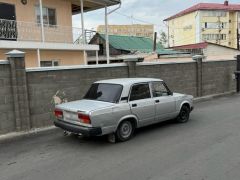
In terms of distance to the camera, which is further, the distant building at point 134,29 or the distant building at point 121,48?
the distant building at point 134,29

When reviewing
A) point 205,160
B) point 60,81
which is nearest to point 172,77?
point 60,81

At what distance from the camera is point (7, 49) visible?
538 inches

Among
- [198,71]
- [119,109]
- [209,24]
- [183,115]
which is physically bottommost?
[183,115]

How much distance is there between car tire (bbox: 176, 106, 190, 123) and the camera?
9.05 m

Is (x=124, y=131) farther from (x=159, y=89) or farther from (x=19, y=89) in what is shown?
(x=19, y=89)

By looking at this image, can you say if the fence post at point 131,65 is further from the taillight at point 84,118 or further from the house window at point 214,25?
the house window at point 214,25

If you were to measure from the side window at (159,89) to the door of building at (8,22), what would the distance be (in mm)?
A: 9209

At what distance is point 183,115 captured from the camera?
9.13m

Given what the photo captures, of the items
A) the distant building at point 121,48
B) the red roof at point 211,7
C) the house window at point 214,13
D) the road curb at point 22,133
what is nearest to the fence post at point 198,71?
the road curb at point 22,133

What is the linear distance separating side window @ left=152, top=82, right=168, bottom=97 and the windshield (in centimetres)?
122

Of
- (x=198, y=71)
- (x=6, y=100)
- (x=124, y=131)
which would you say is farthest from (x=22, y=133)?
(x=198, y=71)

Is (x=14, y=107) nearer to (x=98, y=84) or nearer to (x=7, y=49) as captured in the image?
(x=98, y=84)

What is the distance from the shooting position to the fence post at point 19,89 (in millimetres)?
8000

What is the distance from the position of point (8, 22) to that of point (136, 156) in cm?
1145
